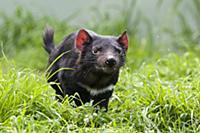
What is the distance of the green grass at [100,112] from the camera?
15.4 feet

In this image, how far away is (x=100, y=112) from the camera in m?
5.09

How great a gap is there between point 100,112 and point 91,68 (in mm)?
315

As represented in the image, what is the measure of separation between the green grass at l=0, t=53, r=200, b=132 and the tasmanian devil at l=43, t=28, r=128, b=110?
0.15 meters

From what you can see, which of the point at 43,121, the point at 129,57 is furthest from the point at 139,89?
the point at 129,57

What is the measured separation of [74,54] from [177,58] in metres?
2.19

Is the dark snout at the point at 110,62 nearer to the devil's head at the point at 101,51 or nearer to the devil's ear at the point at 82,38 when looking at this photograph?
the devil's head at the point at 101,51

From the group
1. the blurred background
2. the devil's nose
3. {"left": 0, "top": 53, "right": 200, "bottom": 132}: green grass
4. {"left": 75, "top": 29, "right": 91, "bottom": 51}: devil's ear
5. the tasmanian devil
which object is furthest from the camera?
the blurred background

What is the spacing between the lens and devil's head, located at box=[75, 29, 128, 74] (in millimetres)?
4977

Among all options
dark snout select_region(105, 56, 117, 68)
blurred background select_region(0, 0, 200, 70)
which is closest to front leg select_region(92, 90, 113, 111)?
dark snout select_region(105, 56, 117, 68)

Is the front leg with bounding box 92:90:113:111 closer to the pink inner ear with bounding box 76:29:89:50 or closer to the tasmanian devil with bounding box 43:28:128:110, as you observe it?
the tasmanian devil with bounding box 43:28:128:110

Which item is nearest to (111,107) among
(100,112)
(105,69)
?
(100,112)

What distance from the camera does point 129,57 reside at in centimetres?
824

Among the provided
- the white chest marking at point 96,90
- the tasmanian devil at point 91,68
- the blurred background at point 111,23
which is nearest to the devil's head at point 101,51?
the tasmanian devil at point 91,68

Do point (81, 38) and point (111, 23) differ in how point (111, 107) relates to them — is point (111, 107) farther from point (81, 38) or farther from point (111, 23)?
point (111, 23)
